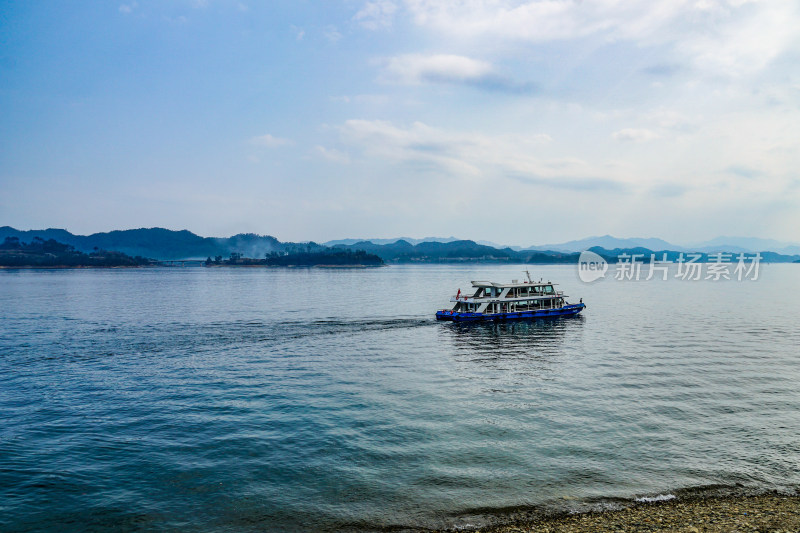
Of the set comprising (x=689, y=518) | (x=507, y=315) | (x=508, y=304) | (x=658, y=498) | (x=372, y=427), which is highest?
(x=508, y=304)

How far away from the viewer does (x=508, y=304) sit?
87.2 m

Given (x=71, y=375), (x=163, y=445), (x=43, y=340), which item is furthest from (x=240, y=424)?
(x=43, y=340)

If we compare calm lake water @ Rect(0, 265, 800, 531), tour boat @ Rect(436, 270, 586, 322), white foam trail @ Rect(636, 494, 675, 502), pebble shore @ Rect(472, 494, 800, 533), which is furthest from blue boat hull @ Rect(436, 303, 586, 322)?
pebble shore @ Rect(472, 494, 800, 533)

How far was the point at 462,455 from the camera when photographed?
27344mm

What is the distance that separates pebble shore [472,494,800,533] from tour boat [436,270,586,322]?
61.0m

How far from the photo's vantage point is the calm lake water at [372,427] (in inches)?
892

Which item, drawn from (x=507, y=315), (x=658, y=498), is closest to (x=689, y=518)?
(x=658, y=498)

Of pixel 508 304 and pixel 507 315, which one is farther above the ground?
pixel 508 304

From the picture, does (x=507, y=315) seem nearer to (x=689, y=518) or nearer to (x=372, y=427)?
(x=372, y=427)

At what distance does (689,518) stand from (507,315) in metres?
65.5

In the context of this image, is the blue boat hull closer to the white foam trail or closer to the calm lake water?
the calm lake water

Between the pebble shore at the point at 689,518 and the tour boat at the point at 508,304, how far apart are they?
6102 centimetres

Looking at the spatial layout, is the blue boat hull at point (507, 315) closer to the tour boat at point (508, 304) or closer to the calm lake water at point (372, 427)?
the tour boat at point (508, 304)

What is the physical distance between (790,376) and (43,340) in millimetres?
86892
